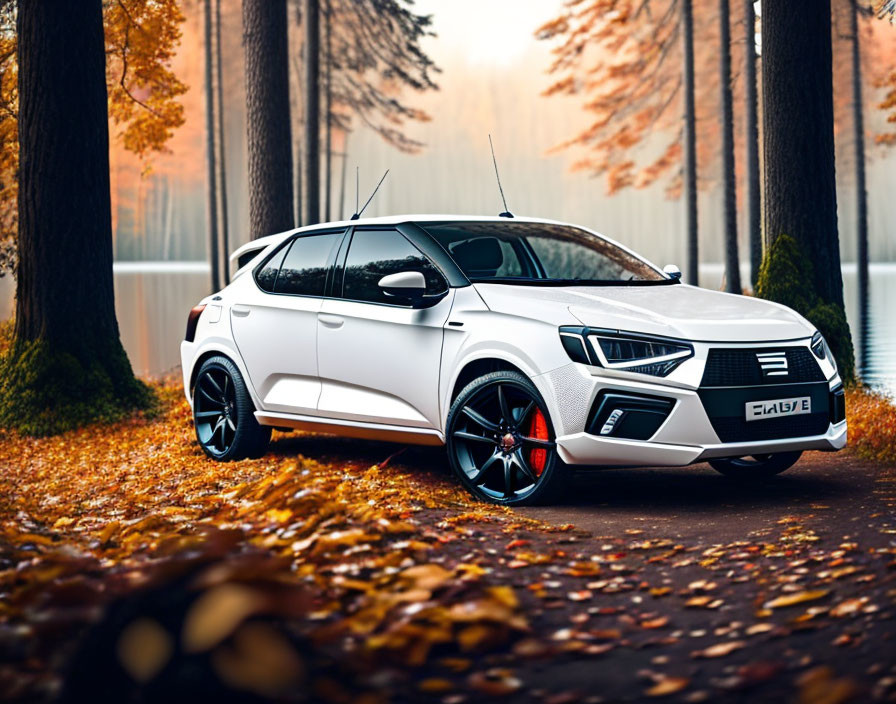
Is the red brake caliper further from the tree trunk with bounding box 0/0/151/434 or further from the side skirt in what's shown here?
the tree trunk with bounding box 0/0/151/434

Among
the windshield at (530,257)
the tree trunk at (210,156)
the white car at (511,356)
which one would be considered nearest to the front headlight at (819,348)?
the white car at (511,356)

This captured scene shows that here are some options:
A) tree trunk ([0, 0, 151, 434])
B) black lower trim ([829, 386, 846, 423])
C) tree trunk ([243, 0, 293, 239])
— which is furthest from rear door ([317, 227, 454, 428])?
tree trunk ([243, 0, 293, 239])

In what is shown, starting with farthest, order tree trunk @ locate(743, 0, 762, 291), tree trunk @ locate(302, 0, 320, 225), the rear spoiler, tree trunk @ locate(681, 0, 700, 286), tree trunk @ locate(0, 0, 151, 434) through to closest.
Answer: tree trunk @ locate(681, 0, 700, 286), tree trunk @ locate(743, 0, 762, 291), tree trunk @ locate(302, 0, 320, 225), tree trunk @ locate(0, 0, 151, 434), the rear spoiler

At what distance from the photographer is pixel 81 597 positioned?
13.7 ft

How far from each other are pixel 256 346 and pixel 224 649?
552cm

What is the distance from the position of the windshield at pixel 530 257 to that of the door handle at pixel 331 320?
3.02 ft

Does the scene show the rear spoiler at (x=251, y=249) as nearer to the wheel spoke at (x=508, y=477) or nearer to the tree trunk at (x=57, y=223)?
the tree trunk at (x=57, y=223)

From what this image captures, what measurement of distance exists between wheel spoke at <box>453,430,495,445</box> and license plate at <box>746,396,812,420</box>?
5.23 feet

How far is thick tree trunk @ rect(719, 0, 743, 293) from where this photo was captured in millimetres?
23312

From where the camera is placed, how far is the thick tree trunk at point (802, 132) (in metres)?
11.9

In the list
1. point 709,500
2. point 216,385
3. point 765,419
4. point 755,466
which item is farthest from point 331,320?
point 755,466

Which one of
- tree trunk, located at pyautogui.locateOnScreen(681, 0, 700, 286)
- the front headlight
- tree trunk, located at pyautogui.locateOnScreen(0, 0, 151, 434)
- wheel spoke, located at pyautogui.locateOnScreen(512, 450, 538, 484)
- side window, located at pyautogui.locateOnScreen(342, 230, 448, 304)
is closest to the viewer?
wheel spoke, located at pyautogui.locateOnScreen(512, 450, 538, 484)

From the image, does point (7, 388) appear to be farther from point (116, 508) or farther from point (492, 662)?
point (492, 662)

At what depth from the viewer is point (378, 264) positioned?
8125mm
